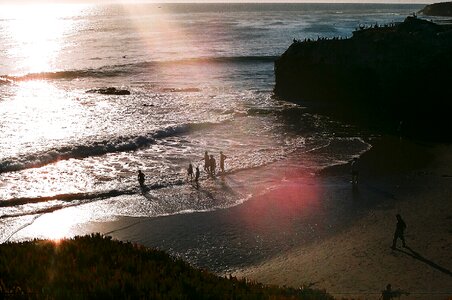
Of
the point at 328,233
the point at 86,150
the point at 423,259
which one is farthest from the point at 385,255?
the point at 86,150

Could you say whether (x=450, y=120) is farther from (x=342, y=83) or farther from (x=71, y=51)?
(x=71, y=51)

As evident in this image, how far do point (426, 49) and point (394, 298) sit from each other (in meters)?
31.3

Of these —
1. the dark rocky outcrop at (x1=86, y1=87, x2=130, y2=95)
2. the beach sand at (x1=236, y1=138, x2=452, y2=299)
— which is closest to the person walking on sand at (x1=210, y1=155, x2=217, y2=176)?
the beach sand at (x1=236, y1=138, x2=452, y2=299)

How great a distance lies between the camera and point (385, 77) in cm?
4059

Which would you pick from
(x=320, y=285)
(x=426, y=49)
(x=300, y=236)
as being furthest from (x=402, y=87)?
(x=320, y=285)

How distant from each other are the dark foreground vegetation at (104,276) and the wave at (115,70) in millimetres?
57460

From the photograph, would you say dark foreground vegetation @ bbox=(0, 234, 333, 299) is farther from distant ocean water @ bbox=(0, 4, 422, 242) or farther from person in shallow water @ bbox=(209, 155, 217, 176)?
person in shallow water @ bbox=(209, 155, 217, 176)

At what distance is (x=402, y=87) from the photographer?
39656 millimetres

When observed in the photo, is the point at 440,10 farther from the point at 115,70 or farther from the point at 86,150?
the point at 86,150

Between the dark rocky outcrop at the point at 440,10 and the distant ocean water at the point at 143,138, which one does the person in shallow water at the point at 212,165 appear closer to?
the distant ocean water at the point at 143,138

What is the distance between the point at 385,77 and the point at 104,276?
35.4 m

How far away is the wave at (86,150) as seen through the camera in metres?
28.2

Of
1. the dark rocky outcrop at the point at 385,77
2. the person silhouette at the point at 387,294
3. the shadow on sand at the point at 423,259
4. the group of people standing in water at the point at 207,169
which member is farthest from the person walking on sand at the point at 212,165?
the dark rocky outcrop at the point at 385,77

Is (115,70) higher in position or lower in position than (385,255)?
higher
